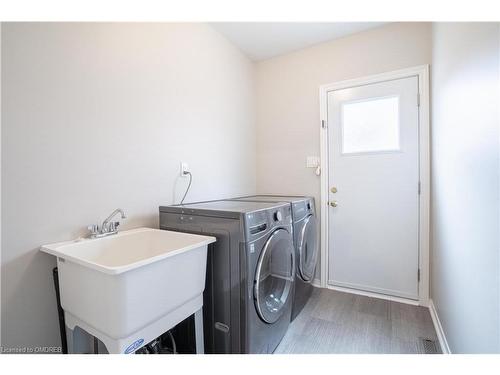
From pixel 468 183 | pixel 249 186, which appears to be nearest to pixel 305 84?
pixel 249 186

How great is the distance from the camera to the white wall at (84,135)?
101 centimetres

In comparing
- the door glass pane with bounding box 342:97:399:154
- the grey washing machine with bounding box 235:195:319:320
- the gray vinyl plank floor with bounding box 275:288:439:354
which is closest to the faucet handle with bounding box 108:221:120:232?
the grey washing machine with bounding box 235:195:319:320

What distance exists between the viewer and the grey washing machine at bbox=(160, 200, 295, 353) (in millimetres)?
1200

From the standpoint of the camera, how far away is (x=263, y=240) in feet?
4.31

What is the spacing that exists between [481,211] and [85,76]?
1979 millimetres

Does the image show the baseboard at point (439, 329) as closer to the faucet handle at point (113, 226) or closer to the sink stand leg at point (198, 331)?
the sink stand leg at point (198, 331)

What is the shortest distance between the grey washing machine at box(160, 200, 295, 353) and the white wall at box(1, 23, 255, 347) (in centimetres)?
40

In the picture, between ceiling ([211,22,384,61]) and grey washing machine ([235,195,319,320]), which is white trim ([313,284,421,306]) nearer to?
grey washing machine ([235,195,319,320])

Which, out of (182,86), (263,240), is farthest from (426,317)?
(182,86)

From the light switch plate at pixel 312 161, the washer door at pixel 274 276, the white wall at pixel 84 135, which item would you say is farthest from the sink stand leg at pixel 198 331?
the light switch plate at pixel 312 161

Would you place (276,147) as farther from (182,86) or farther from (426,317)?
(426,317)

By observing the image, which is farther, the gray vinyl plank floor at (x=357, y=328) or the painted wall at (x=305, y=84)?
the painted wall at (x=305, y=84)

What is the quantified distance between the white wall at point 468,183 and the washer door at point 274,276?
0.92 metres
